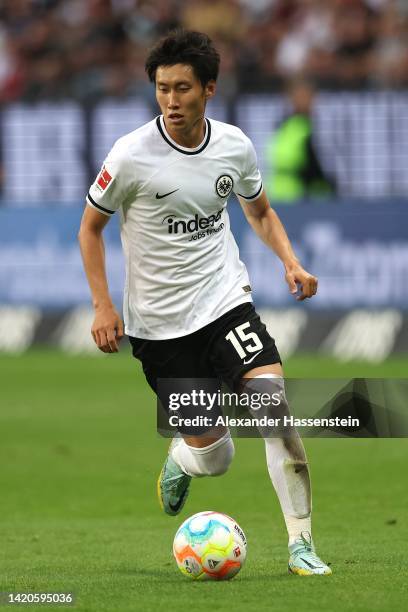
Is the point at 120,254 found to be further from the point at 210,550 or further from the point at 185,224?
the point at 210,550

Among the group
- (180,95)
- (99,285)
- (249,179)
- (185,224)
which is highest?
(180,95)

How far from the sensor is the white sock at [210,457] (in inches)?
276

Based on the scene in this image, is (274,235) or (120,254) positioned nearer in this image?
(274,235)

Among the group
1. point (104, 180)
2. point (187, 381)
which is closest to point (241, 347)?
point (187, 381)

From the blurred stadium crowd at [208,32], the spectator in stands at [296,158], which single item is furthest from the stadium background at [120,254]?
the spectator in stands at [296,158]

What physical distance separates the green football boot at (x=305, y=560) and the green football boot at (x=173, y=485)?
3.69 feet

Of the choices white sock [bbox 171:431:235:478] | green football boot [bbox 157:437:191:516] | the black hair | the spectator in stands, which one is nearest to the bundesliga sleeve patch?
the black hair

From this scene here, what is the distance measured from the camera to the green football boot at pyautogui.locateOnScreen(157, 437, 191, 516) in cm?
738

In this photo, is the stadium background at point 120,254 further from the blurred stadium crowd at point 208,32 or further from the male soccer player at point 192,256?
the male soccer player at point 192,256

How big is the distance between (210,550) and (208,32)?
45.1ft

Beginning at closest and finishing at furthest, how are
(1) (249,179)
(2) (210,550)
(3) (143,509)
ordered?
(2) (210,550), (1) (249,179), (3) (143,509)

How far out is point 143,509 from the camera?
8.97 meters

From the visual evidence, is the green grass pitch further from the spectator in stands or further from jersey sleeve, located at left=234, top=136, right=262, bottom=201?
the spectator in stands

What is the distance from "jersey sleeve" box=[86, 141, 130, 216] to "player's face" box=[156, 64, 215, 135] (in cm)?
28
